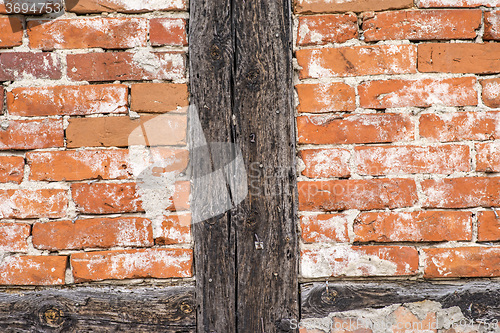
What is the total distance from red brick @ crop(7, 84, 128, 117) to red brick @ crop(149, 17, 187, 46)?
0.61 feet

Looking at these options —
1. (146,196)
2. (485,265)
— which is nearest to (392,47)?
(485,265)

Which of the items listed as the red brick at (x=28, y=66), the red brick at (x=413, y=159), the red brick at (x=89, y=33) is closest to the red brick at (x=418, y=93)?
the red brick at (x=413, y=159)

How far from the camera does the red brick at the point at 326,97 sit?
107 cm

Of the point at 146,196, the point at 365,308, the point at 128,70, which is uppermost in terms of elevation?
the point at 128,70

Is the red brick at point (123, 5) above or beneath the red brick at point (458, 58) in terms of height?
above

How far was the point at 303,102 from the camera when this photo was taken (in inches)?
42.4

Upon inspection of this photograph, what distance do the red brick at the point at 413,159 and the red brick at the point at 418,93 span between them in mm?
139

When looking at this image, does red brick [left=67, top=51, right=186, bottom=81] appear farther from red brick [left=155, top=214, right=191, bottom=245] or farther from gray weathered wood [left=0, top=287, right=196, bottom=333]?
gray weathered wood [left=0, top=287, right=196, bottom=333]

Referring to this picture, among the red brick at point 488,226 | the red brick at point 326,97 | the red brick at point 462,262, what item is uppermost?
the red brick at point 326,97

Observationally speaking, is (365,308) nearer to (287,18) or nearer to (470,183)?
(470,183)

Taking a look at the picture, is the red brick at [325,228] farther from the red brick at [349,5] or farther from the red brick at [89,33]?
the red brick at [89,33]

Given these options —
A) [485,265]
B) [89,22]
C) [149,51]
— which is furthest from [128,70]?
[485,265]

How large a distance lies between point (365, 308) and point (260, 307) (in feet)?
1.11

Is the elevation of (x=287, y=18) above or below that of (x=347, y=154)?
above
